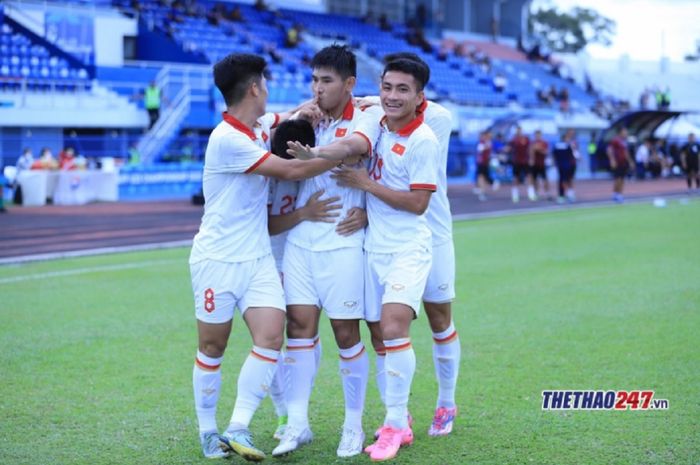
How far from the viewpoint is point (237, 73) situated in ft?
17.3

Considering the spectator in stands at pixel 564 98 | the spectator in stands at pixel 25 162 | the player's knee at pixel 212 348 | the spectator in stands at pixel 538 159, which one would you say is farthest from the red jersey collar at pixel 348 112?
the spectator in stands at pixel 564 98

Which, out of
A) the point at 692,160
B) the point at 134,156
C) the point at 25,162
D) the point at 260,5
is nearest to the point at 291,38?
the point at 260,5

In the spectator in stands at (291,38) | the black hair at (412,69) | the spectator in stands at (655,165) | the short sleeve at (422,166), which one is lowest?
the spectator in stands at (655,165)

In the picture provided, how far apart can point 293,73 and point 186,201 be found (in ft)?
36.3

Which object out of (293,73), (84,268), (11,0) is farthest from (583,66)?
(84,268)

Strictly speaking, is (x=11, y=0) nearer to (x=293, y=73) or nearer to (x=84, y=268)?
(x=293, y=73)

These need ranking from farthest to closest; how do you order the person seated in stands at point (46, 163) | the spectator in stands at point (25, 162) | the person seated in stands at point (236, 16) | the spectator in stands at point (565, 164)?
1. the person seated in stands at point (236, 16)
2. the spectator in stands at point (565, 164)
3. the spectator in stands at point (25, 162)
4. the person seated in stands at point (46, 163)

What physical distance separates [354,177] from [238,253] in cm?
77

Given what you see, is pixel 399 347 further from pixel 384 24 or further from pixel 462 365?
pixel 384 24

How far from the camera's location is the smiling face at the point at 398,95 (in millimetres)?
5477

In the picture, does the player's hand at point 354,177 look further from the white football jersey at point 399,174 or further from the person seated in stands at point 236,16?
the person seated in stands at point 236,16

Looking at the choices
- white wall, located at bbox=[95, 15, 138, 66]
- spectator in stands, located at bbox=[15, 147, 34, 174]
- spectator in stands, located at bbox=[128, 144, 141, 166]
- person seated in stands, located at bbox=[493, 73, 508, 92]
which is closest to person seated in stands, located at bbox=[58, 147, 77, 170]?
spectator in stands, located at bbox=[15, 147, 34, 174]

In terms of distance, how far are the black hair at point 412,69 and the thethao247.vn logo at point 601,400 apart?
2244mm

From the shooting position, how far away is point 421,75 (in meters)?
5.54
